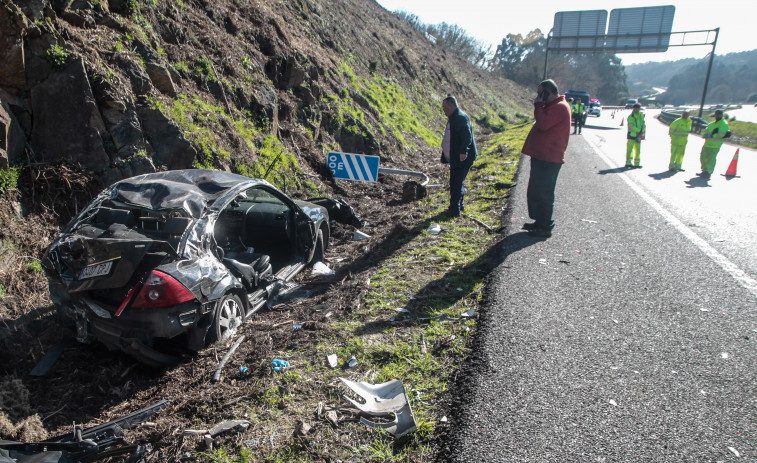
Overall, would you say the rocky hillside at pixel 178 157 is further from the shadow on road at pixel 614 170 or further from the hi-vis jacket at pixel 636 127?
the hi-vis jacket at pixel 636 127

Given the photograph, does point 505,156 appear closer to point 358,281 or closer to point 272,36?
point 272,36

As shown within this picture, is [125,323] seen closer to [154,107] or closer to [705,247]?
[154,107]

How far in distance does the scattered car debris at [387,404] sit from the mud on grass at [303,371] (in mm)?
54

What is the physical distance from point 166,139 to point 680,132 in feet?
42.8

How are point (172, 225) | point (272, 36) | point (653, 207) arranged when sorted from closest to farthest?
point (172, 225)
point (653, 207)
point (272, 36)

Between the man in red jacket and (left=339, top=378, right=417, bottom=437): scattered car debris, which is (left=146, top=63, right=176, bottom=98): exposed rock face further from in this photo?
(left=339, top=378, right=417, bottom=437): scattered car debris

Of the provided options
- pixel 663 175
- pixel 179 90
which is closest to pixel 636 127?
pixel 663 175

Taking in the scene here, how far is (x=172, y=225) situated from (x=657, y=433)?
12.4 feet

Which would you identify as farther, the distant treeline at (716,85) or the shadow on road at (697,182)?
the distant treeline at (716,85)

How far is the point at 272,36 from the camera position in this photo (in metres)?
11.8

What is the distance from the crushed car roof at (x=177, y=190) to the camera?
13.8 ft

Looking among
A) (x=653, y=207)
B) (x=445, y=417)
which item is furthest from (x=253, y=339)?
(x=653, y=207)

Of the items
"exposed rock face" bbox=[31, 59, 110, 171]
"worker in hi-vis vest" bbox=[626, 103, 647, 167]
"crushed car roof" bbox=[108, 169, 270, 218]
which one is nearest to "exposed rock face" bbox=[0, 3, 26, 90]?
"exposed rock face" bbox=[31, 59, 110, 171]

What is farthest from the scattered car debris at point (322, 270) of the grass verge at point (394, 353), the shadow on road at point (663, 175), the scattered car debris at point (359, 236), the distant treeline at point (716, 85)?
the distant treeline at point (716, 85)
